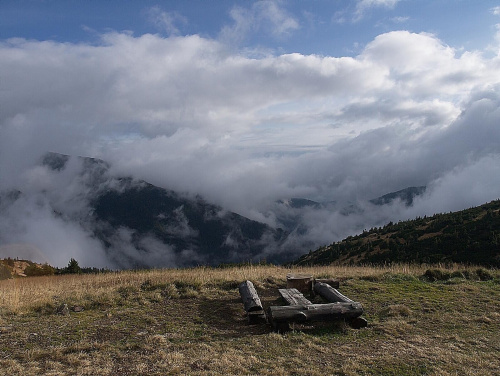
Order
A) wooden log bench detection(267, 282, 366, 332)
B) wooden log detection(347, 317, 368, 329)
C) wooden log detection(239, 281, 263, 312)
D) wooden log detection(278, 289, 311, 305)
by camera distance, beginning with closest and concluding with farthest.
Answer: wooden log bench detection(267, 282, 366, 332) → wooden log detection(347, 317, 368, 329) → wooden log detection(239, 281, 263, 312) → wooden log detection(278, 289, 311, 305)

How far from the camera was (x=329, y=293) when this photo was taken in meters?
11.5

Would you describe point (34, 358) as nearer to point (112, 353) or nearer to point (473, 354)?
point (112, 353)

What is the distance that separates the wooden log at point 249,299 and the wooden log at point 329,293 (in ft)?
7.93

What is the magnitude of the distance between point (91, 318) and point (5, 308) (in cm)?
263

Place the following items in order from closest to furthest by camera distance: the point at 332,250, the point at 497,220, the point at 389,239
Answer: the point at 497,220, the point at 389,239, the point at 332,250

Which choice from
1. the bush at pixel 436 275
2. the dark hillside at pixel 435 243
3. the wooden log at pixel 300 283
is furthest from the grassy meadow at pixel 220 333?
the dark hillside at pixel 435 243

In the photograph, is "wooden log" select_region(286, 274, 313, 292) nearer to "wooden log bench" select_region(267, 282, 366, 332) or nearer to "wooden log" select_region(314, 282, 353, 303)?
"wooden log" select_region(314, 282, 353, 303)

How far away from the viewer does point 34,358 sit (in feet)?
22.3

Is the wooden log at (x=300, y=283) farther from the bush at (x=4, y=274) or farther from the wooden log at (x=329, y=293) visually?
the bush at (x=4, y=274)

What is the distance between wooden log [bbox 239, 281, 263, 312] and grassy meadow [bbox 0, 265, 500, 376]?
46cm

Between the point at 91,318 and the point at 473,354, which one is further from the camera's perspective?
the point at 91,318

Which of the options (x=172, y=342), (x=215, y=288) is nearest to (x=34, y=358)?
(x=172, y=342)

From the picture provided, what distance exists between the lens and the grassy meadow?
21.7 ft

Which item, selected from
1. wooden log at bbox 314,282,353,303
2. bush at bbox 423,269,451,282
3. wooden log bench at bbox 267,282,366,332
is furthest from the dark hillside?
wooden log bench at bbox 267,282,366,332
